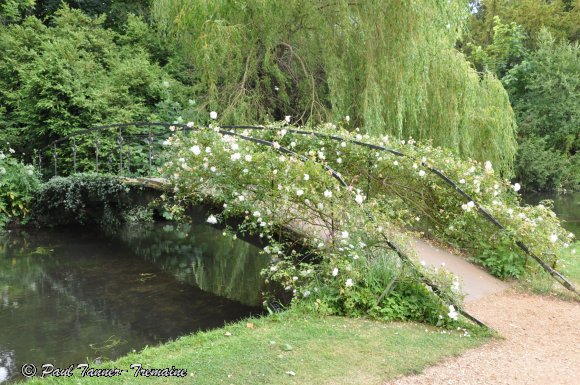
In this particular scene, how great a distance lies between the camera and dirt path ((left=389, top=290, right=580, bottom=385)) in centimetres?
396

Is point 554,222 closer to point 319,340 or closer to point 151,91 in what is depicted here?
point 319,340

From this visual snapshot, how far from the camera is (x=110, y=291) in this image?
791cm

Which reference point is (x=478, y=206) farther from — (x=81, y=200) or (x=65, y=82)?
(x=65, y=82)

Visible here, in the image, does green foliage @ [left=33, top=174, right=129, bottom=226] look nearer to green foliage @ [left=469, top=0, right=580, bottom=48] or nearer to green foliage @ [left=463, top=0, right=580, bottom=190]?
green foliage @ [left=463, top=0, right=580, bottom=190]

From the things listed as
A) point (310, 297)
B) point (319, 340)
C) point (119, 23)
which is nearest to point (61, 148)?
point (119, 23)

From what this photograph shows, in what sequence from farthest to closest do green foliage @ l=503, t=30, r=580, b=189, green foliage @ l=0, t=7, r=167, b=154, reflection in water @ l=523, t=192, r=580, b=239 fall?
green foliage @ l=503, t=30, r=580, b=189 < reflection in water @ l=523, t=192, r=580, b=239 < green foliage @ l=0, t=7, r=167, b=154

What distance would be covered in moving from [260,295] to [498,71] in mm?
22081

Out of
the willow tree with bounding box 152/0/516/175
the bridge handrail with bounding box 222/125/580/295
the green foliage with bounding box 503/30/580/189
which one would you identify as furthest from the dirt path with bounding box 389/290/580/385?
the green foliage with bounding box 503/30/580/189

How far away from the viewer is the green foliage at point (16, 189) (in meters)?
11.9

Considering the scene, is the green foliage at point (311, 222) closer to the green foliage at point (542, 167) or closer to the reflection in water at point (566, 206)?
the reflection in water at point (566, 206)

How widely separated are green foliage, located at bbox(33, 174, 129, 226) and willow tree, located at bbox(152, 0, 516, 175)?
2.76 m

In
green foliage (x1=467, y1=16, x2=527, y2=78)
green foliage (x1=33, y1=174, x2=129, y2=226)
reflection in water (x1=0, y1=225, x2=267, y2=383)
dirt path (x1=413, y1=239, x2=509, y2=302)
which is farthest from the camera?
green foliage (x1=467, y1=16, x2=527, y2=78)

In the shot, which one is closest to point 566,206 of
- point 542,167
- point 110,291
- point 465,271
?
point 542,167

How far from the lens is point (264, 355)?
4.14 meters
